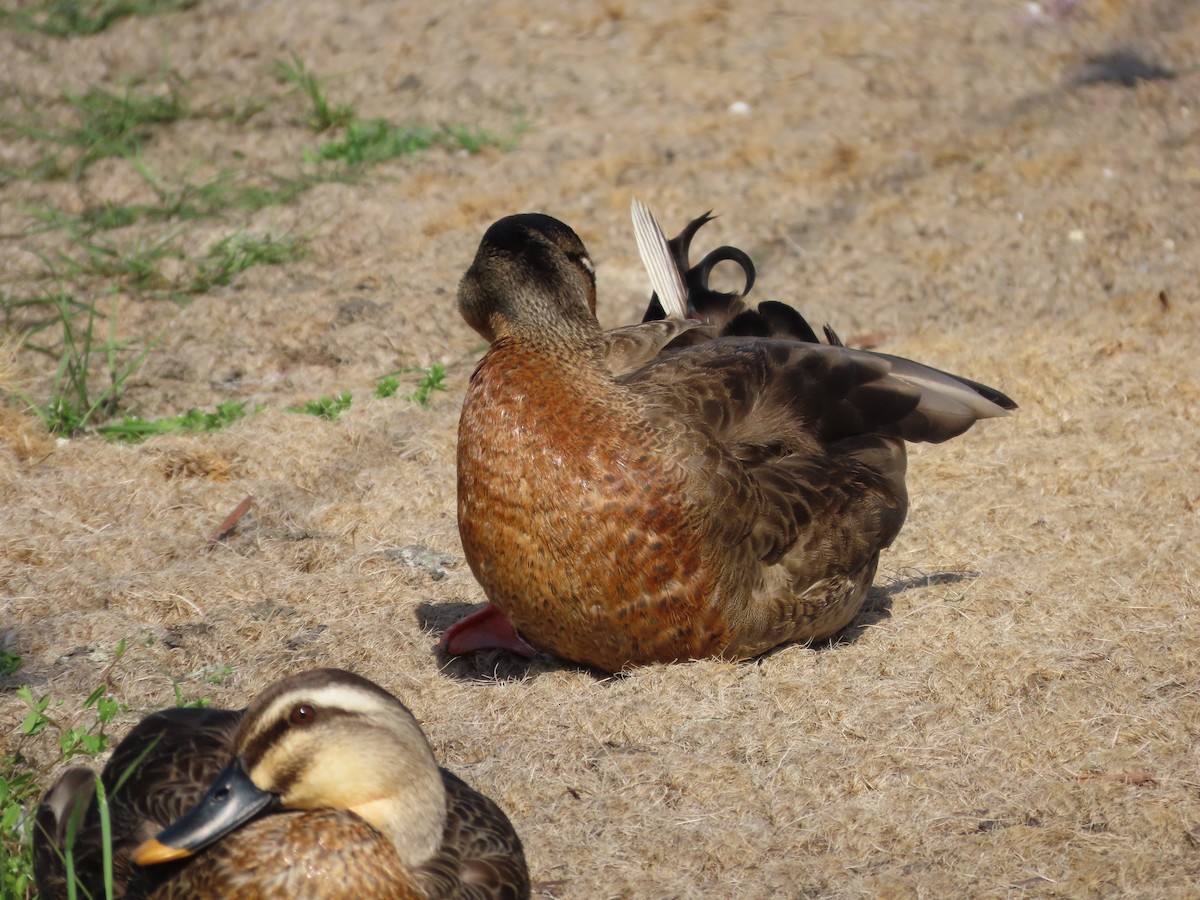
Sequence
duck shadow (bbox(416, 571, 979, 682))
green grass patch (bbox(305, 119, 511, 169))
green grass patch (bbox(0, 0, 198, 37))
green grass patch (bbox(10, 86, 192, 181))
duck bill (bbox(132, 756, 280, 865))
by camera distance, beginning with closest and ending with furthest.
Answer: duck bill (bbox(132, 756, 280, 865)) < duck shadow (bbox(416, 571, 979, 682)) < green grass patch (bbox(10, 86, 192, 181)) < green grass patch (bbox(305, 119, 511, 169)) < green grass patch (bbox(0, 0, 198, 37))

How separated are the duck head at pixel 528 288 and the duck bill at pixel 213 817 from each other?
1.85 meters

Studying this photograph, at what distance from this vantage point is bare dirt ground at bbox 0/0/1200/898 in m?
3.56

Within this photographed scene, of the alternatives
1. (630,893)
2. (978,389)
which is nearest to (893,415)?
(978,389)

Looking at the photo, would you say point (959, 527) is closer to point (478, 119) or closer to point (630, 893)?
point (630, 893)

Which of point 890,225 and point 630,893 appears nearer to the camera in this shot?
point 630,893

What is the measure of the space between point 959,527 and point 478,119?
4.94m

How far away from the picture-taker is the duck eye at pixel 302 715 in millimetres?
2637

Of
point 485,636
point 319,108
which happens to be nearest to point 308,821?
point 485,636

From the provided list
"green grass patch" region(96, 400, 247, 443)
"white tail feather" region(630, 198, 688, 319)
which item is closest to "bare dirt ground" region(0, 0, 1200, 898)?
"green grass patch" region(96, 400, 247, 443)

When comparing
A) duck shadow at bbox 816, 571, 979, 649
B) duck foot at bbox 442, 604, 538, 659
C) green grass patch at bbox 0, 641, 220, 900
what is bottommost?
duck shadow at bbox 816, 571, 979, 649

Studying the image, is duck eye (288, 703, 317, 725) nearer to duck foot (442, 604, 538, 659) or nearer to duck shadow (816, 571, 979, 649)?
duck foot (442, 604, 538, 659)

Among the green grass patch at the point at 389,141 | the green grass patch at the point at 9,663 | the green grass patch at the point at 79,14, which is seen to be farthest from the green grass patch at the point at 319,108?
the green grass patch at the point at 9,663

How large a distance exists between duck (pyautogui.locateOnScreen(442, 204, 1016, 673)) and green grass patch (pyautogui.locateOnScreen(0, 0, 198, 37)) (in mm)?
6868

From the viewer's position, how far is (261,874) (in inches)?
104
